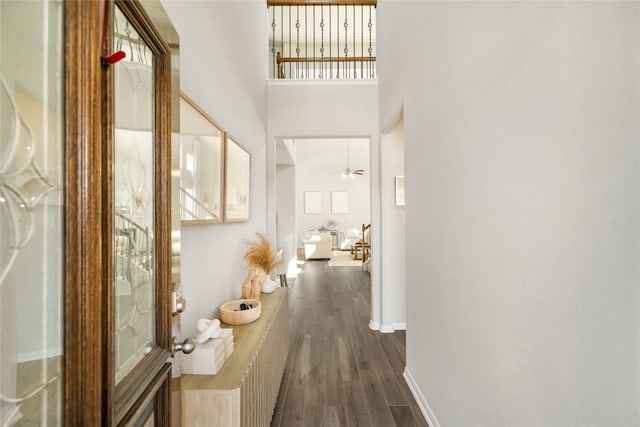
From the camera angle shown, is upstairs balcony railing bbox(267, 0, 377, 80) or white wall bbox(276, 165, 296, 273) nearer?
upstairs balcony railing bbox(267, 0, 377, 80)

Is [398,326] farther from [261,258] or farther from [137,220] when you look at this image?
[137,220]

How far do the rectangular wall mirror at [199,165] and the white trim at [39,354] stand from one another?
0.88 metres

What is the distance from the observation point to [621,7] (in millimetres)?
630

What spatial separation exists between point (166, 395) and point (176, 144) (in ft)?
2.50

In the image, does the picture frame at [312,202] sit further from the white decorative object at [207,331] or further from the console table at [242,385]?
the white decorative object at [207,331]

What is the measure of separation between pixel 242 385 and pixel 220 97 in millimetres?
1669

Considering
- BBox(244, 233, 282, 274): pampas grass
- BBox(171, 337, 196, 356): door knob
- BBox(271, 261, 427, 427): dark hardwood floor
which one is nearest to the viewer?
BBox(171, 337, 196, 356): door knob

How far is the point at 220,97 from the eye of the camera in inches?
74.9

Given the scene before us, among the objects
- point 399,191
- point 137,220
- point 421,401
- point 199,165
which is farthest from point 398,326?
point 137,220

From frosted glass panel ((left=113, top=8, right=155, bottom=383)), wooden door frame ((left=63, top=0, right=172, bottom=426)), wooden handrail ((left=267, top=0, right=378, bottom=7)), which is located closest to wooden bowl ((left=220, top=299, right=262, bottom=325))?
frosted glass panel ((left=113, top=8, right=155, bottom=383))

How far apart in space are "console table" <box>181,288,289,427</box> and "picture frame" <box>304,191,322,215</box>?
323 inches

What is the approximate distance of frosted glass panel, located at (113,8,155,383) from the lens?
674 mm

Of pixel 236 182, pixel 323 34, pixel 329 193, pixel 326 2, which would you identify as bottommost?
pixel 236 182

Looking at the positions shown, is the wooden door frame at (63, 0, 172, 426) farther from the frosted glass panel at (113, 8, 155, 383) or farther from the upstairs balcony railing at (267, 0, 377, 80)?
the upstairs balcony railing at (267, 0, 377, 80)
